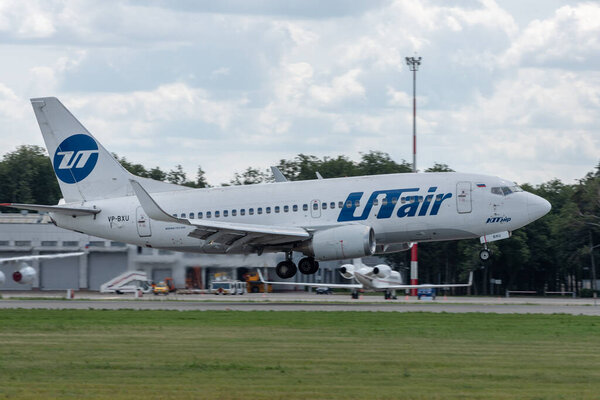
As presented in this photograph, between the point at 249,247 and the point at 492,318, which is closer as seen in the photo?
the point at 492,318

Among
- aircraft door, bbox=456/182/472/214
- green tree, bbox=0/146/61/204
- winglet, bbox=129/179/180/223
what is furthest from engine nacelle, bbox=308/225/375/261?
green tree, bbox=0/146/61/204

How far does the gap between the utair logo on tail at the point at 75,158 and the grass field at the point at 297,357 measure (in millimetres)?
11663

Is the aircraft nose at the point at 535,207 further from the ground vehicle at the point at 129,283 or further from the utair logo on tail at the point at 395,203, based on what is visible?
the ground vehicle at the point at 129,283

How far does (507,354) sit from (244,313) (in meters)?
16.8

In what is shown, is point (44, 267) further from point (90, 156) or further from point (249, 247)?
point (249, 247)

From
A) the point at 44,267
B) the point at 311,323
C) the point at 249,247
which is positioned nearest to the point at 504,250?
the point at 44,267

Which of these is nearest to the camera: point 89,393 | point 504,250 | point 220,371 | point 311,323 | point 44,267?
point 89,393

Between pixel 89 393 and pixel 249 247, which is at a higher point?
pixel 249 247

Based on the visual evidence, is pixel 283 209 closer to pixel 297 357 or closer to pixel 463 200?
pixel 463 200

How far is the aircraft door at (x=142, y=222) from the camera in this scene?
48.5 meters

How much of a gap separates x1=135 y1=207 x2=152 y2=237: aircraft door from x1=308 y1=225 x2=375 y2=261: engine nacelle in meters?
8.87

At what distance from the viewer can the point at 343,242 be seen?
43.9m

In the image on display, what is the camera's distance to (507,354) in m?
27.1

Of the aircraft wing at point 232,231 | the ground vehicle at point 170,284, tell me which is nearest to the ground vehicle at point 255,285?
the ground vehicle at point 170,284
